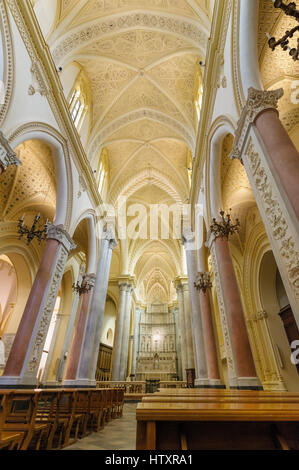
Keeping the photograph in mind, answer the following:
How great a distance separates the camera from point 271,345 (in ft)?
29.6

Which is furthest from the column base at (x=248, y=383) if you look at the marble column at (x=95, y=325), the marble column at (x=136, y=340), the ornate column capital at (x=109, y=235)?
the marble column at (x=136, y=340)

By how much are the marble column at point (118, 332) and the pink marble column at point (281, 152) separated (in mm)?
14130

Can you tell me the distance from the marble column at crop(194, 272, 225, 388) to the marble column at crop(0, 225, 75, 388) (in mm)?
5386

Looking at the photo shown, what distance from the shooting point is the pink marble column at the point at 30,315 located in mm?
5367

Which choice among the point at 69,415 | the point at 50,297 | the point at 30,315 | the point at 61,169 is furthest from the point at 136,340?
the point at 69,415

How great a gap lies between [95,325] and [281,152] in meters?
9.12

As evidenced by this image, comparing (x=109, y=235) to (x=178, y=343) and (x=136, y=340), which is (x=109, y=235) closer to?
(x=136, y=340)

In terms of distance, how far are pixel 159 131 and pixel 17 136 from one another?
9.11 m

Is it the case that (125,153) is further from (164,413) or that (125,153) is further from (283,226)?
(164,413)

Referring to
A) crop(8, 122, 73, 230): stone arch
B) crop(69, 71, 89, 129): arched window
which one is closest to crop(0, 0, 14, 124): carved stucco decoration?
crop(8, 122, 73, 230): stone arch

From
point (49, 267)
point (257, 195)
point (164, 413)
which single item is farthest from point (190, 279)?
point (164, 413)

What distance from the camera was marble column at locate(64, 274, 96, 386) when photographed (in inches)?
335

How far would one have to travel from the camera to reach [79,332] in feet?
30.5

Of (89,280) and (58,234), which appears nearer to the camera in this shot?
(58,234)
